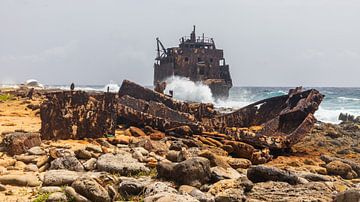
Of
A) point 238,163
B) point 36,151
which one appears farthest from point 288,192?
point 36,151

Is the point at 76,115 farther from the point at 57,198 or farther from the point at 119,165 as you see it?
the point at 57,198

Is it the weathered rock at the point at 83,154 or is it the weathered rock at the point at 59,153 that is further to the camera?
the weathered rock at the point at 83,154

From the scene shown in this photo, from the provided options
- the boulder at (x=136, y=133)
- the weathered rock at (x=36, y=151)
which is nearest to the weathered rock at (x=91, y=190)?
the weathered rock at (x=36, y=151)

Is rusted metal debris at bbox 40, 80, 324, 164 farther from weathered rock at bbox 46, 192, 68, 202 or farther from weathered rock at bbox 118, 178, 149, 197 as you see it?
weathered rock at bbox 46, 192, 68, 202

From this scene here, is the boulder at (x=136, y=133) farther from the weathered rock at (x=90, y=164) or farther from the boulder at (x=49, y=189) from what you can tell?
the boulder at (x=49, y=189)

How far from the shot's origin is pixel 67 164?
617 centimetres

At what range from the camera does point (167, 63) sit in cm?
4753

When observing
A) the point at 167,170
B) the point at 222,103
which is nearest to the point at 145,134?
the point at 167,170

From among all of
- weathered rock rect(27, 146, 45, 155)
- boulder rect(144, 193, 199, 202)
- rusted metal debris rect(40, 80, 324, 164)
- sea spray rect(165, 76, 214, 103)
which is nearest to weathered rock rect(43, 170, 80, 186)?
boulder rect(144, 193, 199, 202)

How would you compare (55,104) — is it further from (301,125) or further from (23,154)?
(301,125)

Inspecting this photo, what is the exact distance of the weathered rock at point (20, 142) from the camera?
7.22 metres

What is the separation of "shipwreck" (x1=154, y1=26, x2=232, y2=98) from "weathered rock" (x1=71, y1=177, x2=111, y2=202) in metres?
39.9

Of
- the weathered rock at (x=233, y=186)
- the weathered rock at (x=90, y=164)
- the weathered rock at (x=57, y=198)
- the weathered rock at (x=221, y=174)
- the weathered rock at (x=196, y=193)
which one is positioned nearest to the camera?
the weathered rock at (x=57, y=198)

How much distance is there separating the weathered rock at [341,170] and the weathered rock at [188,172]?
11.5 feet
